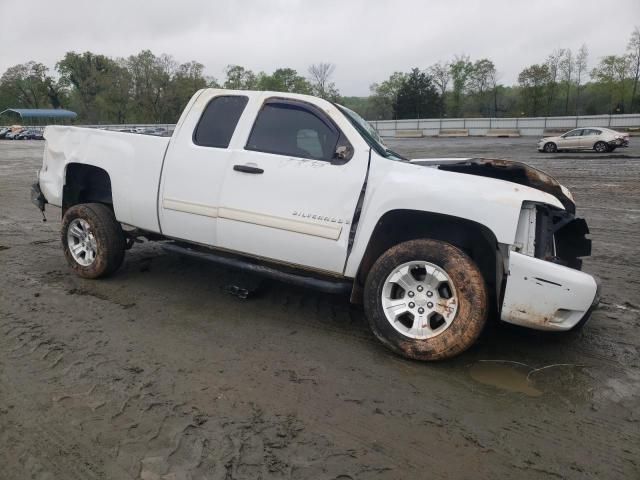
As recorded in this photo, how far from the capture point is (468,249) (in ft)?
13.3

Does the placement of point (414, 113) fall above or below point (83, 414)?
above

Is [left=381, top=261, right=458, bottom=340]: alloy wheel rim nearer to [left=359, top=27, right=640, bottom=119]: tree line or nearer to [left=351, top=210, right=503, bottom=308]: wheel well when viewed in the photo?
[left=351, top=210, right=503, bottom=308]: wheel well

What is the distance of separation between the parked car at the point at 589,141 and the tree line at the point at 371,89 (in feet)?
131

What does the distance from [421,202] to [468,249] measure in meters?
0.71

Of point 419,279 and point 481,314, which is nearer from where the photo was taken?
point 481,314

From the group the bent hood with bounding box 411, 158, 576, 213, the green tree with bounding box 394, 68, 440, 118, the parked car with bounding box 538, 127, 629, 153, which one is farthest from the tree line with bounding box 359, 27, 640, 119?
the bent hood with bounding box 411, 158, 576, 213

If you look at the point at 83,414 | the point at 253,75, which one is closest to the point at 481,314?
the point at 83,414

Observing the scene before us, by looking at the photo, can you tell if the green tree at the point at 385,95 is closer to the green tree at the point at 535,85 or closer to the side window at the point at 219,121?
the green tree at the point at 535,85

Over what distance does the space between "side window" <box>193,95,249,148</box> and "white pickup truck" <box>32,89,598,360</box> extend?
1cm

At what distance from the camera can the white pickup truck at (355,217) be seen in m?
3.47

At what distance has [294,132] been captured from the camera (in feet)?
13.9

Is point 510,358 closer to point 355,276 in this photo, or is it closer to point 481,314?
point 481,314

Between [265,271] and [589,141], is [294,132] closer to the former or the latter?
[265,271]

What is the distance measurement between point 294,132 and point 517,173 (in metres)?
1.95
